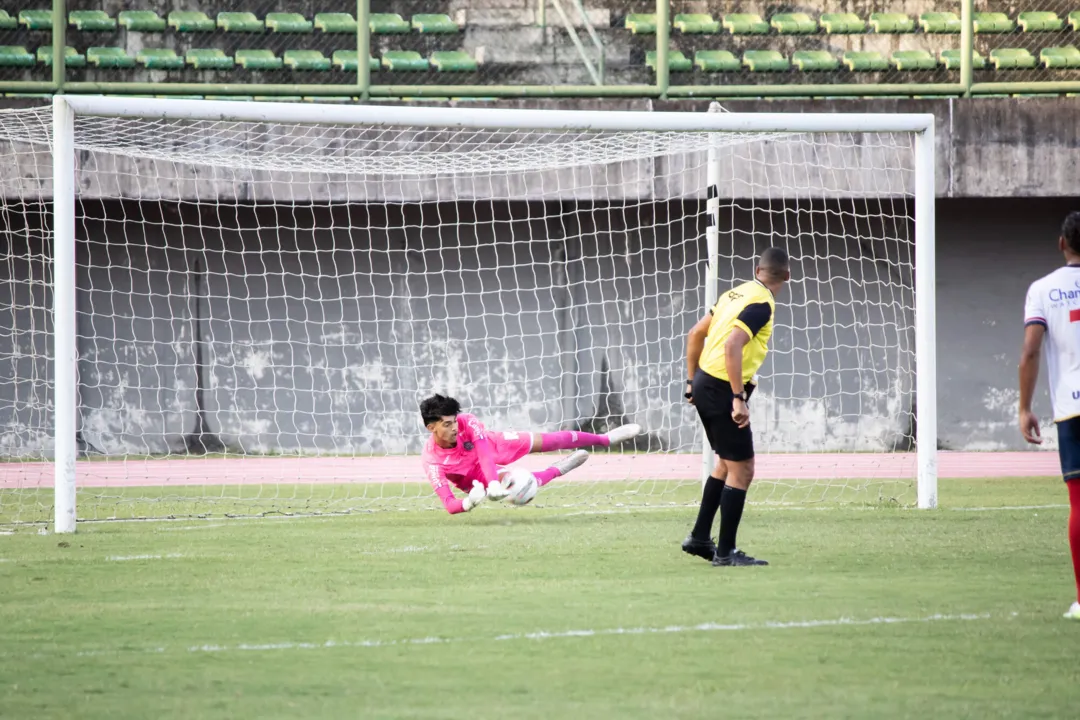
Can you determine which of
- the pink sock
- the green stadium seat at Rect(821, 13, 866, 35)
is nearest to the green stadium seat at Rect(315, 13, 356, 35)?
the green stadium seat at Rect(821, 13, 866, 35)

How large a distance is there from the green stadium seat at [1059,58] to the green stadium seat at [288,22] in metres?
9.42

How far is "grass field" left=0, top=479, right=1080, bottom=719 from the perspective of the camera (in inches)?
155

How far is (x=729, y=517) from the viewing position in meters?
6.79

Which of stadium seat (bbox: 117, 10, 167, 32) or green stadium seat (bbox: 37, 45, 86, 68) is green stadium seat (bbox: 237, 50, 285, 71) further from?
green stadium seat (bbox: 37, 45, 86, 68)

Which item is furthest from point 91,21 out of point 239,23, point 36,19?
point 239,23

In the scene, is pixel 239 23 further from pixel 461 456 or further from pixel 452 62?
pixel 461 456

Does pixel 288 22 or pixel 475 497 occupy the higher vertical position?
pixel 288 22

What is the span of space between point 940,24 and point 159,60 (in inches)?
394

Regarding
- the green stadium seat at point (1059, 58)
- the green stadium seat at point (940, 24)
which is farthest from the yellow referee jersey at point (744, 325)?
the green stadium seat at point (1059, 58)

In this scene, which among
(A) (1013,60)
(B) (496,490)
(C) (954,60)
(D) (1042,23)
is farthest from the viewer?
(D) (1042,23)

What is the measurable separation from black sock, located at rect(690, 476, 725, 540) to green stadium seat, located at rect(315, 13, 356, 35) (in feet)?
38.3

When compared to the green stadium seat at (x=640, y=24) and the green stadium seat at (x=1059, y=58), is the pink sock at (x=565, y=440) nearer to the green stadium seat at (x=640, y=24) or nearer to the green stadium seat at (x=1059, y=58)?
the green stadium seat at (x=640, y=24)

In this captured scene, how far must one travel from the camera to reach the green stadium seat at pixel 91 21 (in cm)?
1664

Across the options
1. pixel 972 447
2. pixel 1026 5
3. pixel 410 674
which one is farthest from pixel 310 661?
pixel 1026 5
